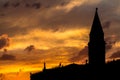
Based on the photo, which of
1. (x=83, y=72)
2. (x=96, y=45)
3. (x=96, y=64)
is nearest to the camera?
(x=96, y=64)

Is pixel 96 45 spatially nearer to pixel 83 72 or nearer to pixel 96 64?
pixel 96 64

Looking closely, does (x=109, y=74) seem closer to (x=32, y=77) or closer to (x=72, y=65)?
(x=72, y=65)

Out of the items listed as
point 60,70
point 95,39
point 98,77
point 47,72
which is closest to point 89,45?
point 95,39

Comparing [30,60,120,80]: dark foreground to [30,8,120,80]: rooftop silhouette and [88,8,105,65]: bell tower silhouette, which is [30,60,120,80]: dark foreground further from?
[88,8,105,65]: bell tower silhouette

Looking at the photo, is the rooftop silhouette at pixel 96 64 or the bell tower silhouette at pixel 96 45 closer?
the rooftop silhouette at pixel 96 64

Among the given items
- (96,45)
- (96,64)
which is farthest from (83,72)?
(96,45)

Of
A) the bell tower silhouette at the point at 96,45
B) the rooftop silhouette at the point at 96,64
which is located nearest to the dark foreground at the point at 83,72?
the rooftop silhouette at the point at 96,64

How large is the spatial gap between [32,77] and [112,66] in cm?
3036

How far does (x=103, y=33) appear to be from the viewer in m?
71.2

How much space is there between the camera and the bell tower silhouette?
70.6 m

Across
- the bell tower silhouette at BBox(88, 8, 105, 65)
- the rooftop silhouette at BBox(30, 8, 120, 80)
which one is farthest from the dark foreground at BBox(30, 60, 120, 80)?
the bell tower silhouette at BBox(88, 8, 105, 65)

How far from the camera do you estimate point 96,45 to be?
70812 mm

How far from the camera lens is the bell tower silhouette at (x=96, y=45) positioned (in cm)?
7056

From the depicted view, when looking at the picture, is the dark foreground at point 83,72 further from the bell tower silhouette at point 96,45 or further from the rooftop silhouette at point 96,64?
the bell tower silhouette at point 96,45
